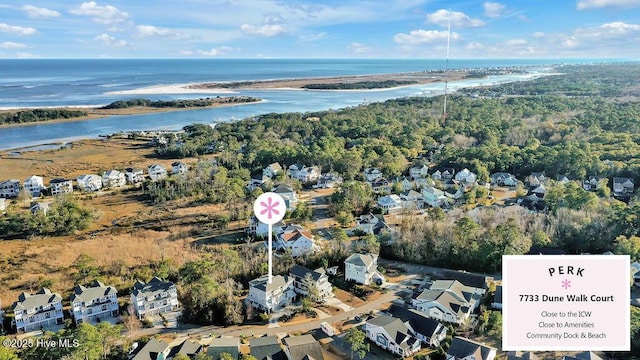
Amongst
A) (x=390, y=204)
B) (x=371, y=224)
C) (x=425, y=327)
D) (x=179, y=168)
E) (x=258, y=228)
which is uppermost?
(x=179, y=168)

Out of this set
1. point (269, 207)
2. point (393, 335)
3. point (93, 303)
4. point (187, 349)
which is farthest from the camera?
point (93, 303)

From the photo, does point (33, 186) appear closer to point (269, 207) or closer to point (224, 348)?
point (224, 348)

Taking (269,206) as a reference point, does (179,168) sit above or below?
below

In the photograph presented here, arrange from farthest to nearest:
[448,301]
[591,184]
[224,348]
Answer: [591,184] < [448,301] < [224,348]

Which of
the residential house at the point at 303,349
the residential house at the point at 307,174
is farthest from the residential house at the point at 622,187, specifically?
the residential house at the point at 303,349

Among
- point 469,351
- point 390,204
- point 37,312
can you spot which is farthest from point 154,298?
point 390,204

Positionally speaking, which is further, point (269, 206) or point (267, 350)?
point (267, 350)
